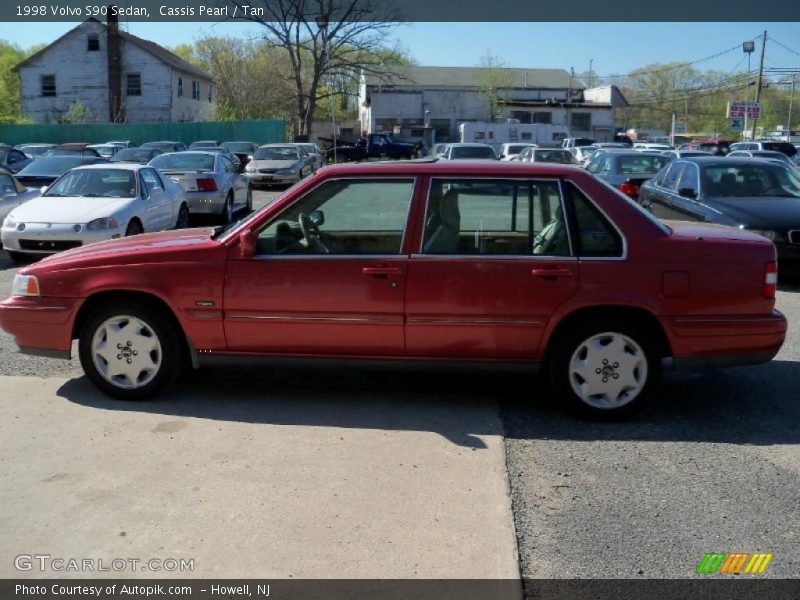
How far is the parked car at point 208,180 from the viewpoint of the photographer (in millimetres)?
17047

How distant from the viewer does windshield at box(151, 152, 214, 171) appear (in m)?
17.8

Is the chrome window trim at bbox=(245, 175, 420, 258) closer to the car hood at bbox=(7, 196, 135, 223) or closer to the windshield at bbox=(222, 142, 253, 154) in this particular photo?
the car hood at bbox=(7, 196, 135, 223)

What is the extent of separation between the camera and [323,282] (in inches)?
209

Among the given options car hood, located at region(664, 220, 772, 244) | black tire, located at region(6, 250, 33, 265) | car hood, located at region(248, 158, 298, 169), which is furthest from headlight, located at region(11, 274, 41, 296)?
car hood, located at region(248, 158, 298, 169)

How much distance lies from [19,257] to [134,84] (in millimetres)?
45178

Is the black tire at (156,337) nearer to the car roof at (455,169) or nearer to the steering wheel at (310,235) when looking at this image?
the steering wheel at (310,235)

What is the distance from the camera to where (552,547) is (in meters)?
3.71

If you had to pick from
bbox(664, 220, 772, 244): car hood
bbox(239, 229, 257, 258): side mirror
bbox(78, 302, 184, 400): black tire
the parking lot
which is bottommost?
the parking lot

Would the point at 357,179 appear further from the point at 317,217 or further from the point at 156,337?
the point at 156,337

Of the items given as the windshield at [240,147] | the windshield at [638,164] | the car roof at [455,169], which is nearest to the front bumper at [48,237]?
the car roof at [455,169]

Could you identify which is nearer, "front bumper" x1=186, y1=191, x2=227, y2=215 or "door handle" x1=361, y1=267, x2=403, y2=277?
"door handle" x1=361, y1=267, x2=403, y2=277

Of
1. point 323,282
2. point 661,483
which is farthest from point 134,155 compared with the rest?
point 661,483

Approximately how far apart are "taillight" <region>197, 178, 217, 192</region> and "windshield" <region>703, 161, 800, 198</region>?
9.94m

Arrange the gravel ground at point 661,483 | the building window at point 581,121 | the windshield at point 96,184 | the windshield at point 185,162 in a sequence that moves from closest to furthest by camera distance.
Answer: the gravel ground at point 661,483 < the windshield at point 96,184 < the windshield at point 185,162 < the building window at point 581,121
